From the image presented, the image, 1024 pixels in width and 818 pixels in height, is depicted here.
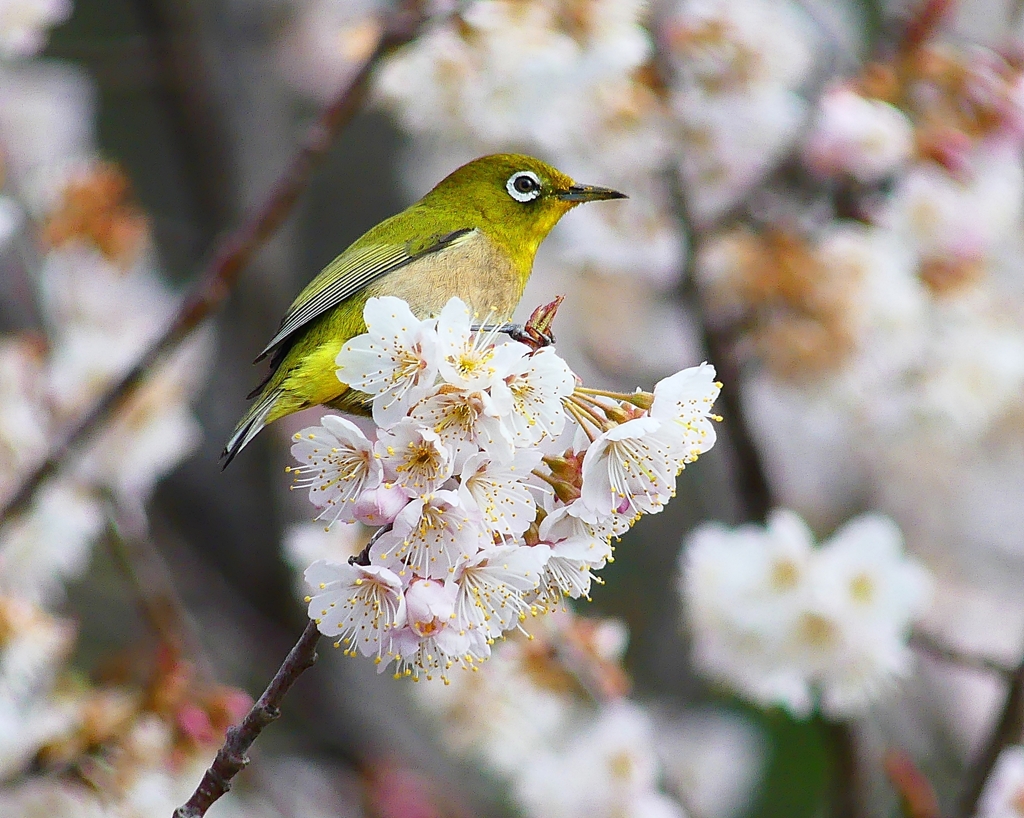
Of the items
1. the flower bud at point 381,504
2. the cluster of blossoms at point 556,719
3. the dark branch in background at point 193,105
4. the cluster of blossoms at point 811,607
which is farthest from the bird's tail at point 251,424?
the dark branch in background at point 193,105

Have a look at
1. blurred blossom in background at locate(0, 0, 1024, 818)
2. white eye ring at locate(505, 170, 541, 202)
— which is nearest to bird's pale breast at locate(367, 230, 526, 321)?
white eye ring at locate(505, 170, 541, 202)

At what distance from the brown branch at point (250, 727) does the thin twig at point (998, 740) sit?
72.0 inches

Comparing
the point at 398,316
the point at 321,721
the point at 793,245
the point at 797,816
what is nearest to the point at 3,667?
the point at 398,316

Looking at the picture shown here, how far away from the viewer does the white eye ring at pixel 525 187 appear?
2.46 metres

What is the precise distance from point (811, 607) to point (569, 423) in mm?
1726

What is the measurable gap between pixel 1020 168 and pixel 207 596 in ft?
10.7

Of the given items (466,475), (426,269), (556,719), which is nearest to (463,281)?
(426,269)

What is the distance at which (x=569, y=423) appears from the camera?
1.67 metres

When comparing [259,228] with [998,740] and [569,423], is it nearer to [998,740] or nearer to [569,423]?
[569,423]

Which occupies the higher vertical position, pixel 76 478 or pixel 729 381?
pixel 729 381

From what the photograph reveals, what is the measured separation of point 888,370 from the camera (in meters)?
3.75

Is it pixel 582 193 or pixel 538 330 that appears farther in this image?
pixel 582 193

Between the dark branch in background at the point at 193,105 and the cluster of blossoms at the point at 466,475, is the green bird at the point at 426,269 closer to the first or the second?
the cluster of blossoms at the point at 466,475

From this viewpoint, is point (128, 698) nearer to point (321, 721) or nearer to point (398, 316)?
point (398, 316)
